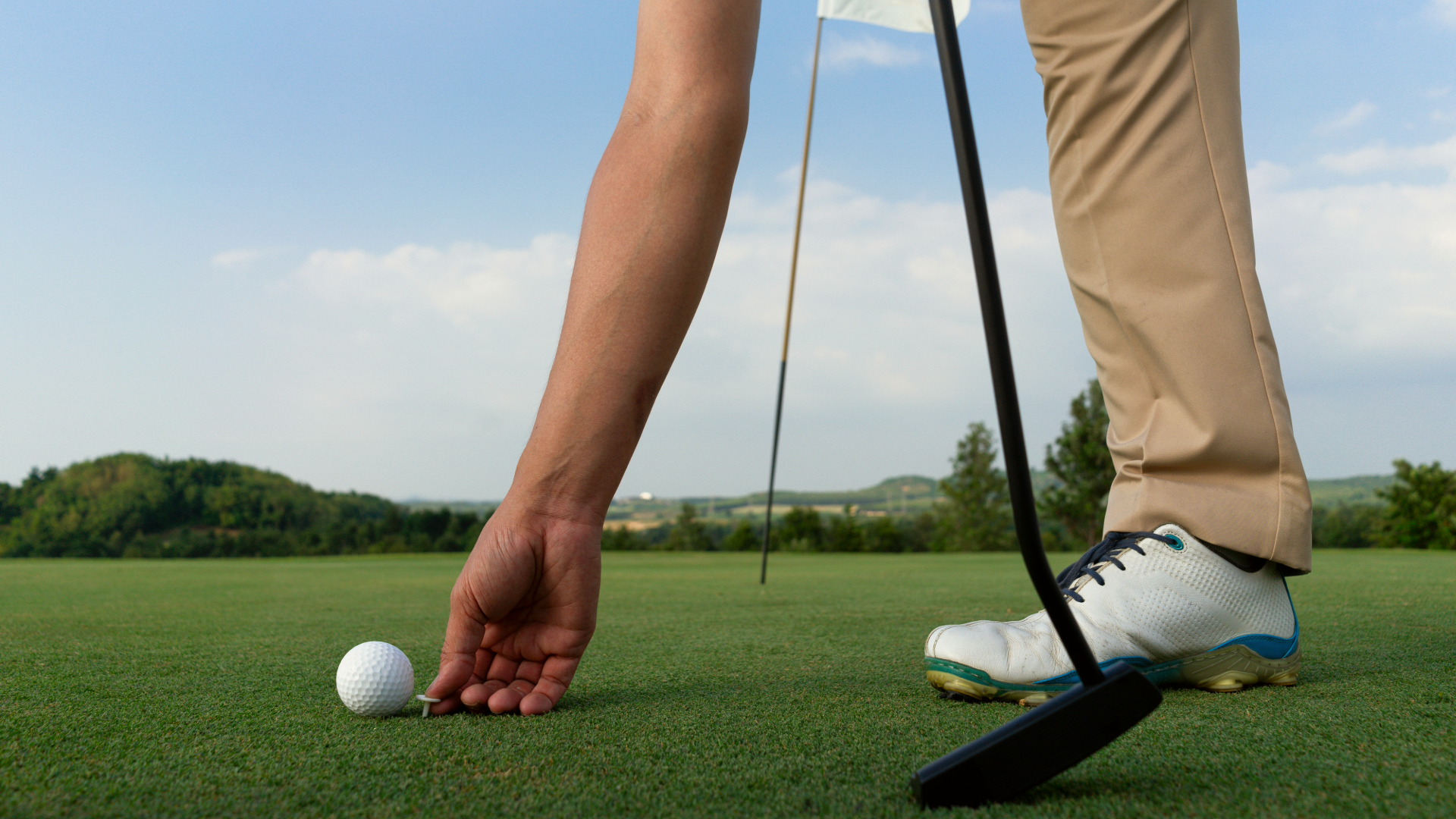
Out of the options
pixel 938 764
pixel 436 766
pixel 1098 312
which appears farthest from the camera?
pixel 1098 312

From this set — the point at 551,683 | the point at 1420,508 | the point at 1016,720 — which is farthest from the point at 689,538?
the point at 1016,720

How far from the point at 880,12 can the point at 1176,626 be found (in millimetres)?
7061

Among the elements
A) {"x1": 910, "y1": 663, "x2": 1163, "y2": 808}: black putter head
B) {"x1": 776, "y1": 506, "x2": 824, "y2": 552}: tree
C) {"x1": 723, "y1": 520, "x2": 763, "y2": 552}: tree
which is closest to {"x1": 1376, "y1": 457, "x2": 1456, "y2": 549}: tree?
{"x1": 776, "y1": 506, "x2": 824, "y2": 552}: tree

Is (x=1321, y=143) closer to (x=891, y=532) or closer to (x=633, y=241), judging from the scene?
(x=891, y=532)

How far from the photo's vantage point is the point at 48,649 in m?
1.89

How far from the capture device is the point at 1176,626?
138cm

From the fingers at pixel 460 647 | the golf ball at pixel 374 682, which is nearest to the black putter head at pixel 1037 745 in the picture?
the fingers at pixel 460 647

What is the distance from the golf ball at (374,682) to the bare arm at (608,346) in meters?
0.08

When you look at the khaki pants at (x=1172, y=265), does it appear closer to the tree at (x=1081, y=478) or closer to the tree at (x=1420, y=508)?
the tree at (x=1420, y=508)

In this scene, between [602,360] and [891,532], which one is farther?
[891,532]

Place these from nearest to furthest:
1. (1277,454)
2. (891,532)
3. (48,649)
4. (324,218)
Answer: (1277,454) < (48,649) < (324,218) < (891,532)

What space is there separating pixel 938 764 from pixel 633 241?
76 cm

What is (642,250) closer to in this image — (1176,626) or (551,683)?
(551,683)

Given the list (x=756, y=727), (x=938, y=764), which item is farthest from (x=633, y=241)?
(x=938, y=764)
